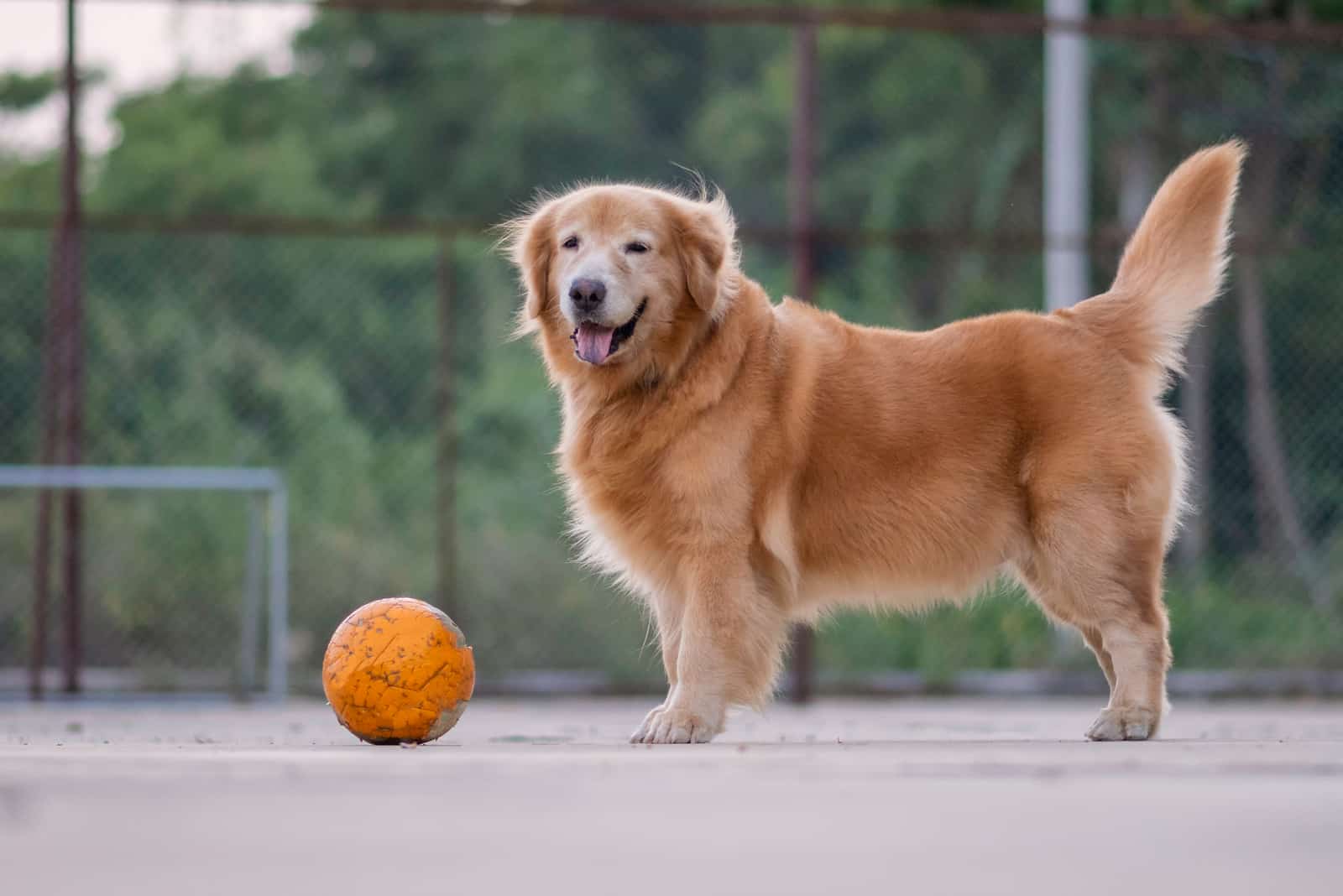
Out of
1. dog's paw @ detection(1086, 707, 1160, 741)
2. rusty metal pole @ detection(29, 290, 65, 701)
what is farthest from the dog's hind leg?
rusty metal pole @ detection(29, 290, 65, 701)

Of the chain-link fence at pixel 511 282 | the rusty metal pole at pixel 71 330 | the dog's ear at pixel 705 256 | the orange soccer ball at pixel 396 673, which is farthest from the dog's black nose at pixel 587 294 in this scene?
the rusty metal pole at pixel 71 330

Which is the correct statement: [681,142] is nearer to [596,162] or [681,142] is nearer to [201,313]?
[596,162]

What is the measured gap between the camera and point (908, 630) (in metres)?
11.3

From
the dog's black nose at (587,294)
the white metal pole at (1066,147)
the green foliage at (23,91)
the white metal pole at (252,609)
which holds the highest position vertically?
the green foliage at (23,91)

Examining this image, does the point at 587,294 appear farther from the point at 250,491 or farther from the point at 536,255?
the point at 250,491

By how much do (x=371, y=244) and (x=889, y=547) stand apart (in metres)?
11.9

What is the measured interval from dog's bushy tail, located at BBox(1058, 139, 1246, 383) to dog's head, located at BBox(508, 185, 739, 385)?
1.13 meters

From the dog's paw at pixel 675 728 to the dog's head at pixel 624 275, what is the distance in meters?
1.03

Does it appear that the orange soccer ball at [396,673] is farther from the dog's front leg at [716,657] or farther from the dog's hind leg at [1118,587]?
the dog's hind leg at [1118,587]

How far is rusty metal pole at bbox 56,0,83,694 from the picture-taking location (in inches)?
332

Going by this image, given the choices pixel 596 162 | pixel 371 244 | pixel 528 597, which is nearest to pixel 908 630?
pixel 528 597

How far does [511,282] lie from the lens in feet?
52.3

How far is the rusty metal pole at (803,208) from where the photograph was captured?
8.61 meters

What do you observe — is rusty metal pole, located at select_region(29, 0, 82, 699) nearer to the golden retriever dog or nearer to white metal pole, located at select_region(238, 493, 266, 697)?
white metal pole, located at select_region(238, 493, 266, 697)
